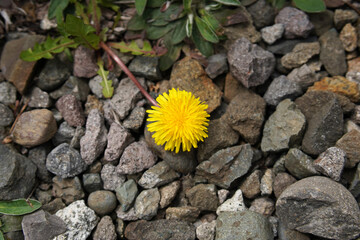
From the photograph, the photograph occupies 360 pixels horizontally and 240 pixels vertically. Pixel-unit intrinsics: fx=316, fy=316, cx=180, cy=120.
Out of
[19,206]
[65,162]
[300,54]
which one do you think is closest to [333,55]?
[300,54]

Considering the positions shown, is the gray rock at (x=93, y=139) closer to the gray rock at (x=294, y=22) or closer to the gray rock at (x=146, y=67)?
the gray rock at (x=146, y=67)

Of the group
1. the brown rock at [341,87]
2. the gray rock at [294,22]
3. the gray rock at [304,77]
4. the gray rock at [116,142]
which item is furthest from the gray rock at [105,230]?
the gray rock at [294,22]

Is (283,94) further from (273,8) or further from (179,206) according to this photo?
(179,206)

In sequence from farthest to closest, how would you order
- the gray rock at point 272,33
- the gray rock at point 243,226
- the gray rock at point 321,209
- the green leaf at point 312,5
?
the gray rock at point 272,33 → the green leaf at point 312,5 → the gray rock at point 243,226 → the gray rock at point 321,209

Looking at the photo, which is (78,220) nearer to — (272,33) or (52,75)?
(52,75)

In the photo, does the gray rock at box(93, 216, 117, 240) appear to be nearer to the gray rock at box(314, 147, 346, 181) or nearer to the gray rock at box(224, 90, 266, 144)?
the gray rock at box(224, 90, 266, 144)

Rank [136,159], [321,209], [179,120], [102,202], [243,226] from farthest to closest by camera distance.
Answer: [136,159] < [102,202] < [179,120] < [243,226] < [321,209]
